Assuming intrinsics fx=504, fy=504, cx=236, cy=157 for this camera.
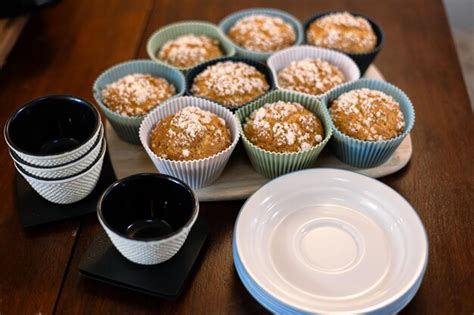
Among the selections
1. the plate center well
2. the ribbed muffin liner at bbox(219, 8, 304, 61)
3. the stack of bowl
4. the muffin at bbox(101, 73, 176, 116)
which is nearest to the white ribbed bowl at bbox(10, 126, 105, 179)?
the stack of bowl

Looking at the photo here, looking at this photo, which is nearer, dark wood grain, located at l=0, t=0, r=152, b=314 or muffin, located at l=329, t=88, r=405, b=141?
dark wood grain, located at l=0, t=0, r=152, b=314

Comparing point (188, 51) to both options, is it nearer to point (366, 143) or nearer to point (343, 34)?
point (343, 34)

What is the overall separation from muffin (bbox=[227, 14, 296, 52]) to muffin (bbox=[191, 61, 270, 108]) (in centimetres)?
16

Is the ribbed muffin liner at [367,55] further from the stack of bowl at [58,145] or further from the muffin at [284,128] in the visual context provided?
the stack of bowl at [58,145]

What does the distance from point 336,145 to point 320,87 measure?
0.59 ft

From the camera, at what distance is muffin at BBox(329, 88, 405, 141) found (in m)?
1.17

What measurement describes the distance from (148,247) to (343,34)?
90cm

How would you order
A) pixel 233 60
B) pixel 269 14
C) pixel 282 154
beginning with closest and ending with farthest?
pixel 282 154, pixel 233 60, pixel 269 14

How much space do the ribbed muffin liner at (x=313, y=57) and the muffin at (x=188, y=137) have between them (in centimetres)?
31

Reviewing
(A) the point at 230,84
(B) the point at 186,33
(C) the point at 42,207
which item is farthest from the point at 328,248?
(B) the point at 186,33

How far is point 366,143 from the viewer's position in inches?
44.5

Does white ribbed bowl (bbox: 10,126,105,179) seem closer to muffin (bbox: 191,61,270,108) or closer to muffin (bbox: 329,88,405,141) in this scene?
muffin (bbox: 191,61,270,108)

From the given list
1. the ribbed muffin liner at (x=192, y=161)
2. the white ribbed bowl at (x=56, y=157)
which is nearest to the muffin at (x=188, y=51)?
the ribbed muffin liner at (x=192, y=161)

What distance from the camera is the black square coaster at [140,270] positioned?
0.92 m
